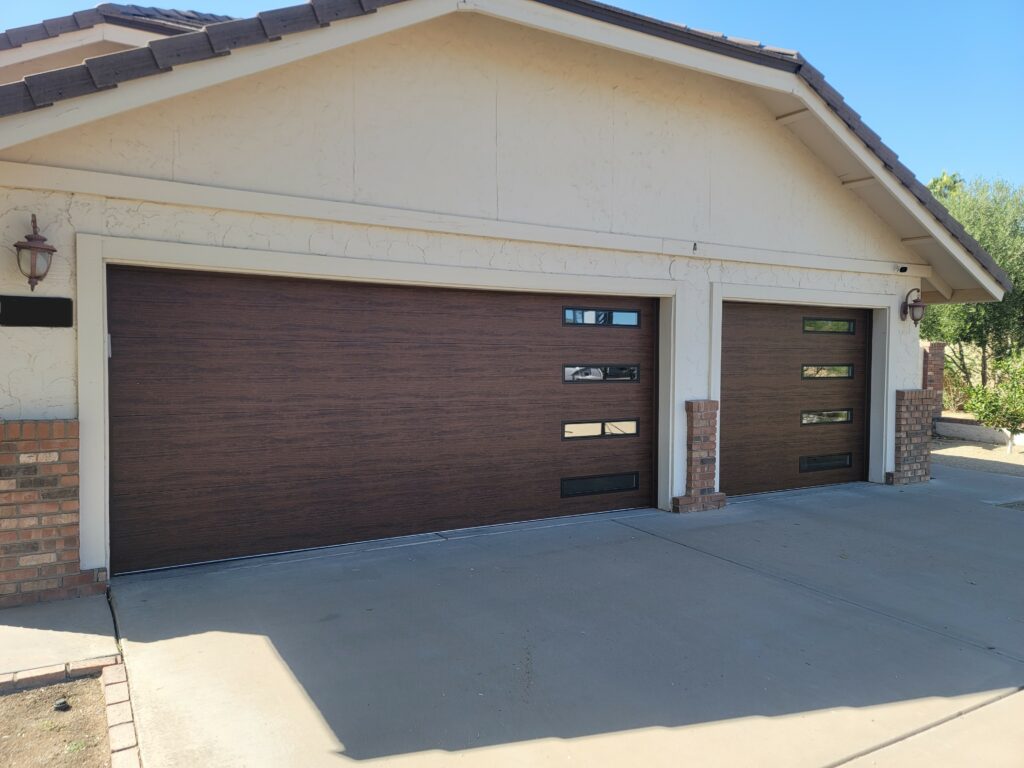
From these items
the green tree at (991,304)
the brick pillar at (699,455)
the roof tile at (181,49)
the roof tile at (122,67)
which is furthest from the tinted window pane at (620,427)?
the green tree at (991,304)

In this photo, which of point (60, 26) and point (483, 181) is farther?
point (60, 26)

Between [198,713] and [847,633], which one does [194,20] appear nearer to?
[198,713]

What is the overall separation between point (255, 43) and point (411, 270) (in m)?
2.02

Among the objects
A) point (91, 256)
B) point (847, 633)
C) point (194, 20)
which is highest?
point (194, 20)

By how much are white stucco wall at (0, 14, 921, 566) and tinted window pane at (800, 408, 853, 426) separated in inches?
56.9

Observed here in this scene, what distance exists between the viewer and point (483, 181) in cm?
635

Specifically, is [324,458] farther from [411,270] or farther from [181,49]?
[181,49]

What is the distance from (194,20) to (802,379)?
26.9 ft

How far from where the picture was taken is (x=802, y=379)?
882 centimetres

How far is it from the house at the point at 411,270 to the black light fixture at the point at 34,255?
16 centimetres

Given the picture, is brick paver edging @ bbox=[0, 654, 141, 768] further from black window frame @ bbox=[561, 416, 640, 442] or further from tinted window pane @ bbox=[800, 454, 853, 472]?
tinted window pane @ bbox=[800, 454, 853, 472]

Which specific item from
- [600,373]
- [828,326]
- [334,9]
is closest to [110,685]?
[334,9]

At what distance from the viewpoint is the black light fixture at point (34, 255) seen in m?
4.49

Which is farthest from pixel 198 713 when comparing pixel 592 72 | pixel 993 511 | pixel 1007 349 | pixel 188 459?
pixel 1007 349
